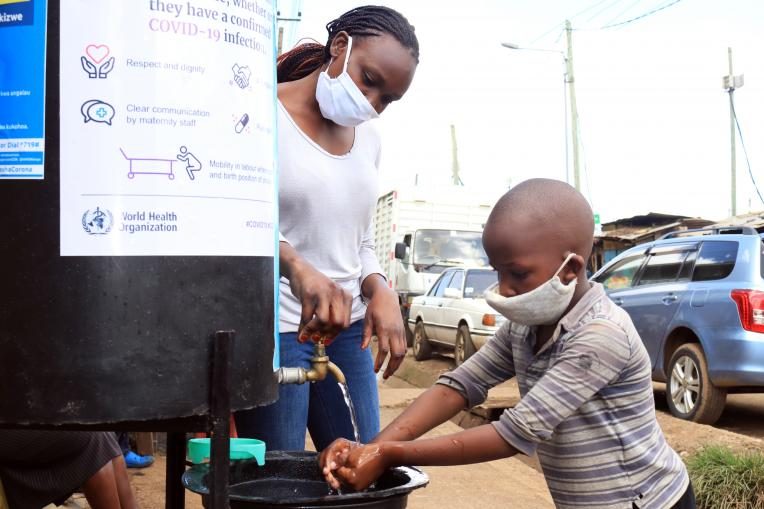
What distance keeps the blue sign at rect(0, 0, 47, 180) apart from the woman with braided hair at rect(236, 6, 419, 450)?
0.90 meters

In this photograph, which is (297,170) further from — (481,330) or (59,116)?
(481,330)

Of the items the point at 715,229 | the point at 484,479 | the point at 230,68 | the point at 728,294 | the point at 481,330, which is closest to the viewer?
the point at 230,68

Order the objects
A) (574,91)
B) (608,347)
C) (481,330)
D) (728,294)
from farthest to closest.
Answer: (574,91)
(481,330)
(728,294)
(608,347)

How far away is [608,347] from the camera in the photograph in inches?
88.5

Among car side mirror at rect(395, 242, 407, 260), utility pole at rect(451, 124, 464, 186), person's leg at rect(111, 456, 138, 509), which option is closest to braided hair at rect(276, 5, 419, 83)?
person's leg at rect(111, 456, 138, 509)

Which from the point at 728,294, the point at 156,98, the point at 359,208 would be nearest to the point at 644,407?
the point at 359,208

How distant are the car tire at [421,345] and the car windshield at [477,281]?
6.31 ft

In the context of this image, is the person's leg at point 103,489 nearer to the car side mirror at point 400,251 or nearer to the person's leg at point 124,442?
the person's leg at point 124,442

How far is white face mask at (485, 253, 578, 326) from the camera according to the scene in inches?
90.3

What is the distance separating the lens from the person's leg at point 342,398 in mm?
2699

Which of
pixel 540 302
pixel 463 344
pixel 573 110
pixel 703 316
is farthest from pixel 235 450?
pixel 573 110

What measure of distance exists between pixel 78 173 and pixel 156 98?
188 mm

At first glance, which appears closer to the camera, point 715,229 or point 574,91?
point 715,229

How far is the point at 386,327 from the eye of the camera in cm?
249
